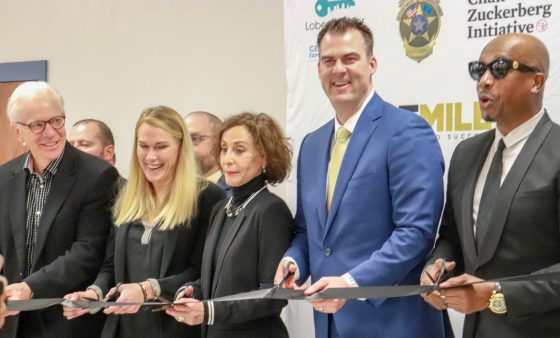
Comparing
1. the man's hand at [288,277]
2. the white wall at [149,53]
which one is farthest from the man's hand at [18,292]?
the white wall at [149,53]

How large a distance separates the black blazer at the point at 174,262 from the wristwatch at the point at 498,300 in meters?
1.50

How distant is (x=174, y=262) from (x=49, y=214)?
0.70 metres

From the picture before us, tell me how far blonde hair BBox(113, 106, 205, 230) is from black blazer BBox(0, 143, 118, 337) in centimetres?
15

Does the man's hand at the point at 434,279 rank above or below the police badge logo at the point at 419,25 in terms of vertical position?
below

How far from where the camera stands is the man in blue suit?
9.38 feet

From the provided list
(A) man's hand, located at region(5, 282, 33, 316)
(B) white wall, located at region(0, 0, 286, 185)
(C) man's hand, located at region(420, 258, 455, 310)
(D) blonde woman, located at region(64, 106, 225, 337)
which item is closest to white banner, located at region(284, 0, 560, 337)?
(B) white wall, located at region(0, 0, 286, 185)

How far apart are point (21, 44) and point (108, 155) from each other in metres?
1.86

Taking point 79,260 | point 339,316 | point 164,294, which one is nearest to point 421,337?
point 339,316

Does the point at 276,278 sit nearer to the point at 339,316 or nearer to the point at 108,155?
the point at 339,316

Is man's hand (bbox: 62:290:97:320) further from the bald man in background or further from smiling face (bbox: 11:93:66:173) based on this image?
the bald man in background

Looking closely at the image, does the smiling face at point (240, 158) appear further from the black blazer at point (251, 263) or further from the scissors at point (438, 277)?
the scissors at point (438, 277)

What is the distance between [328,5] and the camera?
4.59 meters

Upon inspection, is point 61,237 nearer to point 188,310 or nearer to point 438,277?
point 188,310

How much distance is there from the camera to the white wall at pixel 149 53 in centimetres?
581
